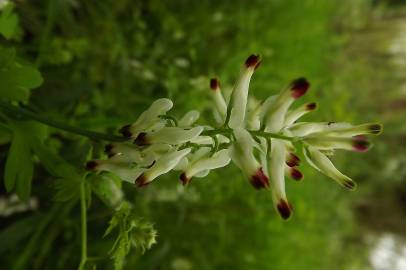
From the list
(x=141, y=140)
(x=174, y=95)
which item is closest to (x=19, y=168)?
(x=141, y=140)

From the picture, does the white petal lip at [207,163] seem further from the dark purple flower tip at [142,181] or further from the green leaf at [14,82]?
the green leaf at [14,82]

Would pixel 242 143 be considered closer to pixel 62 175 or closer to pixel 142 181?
pixel 142 181

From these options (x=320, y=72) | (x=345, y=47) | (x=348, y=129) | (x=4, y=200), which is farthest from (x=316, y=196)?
(x=348, y=129)

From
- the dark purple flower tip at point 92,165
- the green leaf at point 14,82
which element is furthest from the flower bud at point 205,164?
the green leaf at point 14,82

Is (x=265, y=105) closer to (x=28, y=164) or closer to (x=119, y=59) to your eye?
(x=28, y=164)

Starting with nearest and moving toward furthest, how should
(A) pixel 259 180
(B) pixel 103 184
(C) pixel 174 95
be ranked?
(A) pixel 259 180 → (B) pixel 103 184 → (C) pixel 174 95

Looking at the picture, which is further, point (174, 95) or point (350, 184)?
point (174, 95)
